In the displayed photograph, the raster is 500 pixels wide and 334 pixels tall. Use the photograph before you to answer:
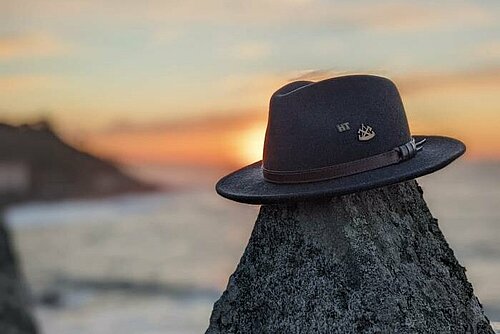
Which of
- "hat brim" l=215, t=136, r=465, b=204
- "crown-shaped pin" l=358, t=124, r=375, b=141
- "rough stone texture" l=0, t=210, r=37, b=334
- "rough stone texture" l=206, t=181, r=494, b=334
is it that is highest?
"crown-shaped pin" l=358, t=124, r=375, b=141

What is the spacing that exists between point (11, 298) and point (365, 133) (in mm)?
9166

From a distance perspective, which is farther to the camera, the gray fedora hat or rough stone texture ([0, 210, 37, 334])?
rough stone texture ([0, 210, 37, 334])

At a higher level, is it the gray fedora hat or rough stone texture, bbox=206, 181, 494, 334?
the gray fedora hat

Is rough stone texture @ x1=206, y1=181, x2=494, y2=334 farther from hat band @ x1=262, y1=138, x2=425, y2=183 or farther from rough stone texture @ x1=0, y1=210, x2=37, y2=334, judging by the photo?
rough stone texture @ x1=0, y1=210, x2=37, y2=334

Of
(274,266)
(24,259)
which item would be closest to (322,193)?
(274,266)

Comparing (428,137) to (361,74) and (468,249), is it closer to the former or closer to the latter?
(361,74)

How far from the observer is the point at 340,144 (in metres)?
2.70

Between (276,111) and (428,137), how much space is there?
58 centimetres

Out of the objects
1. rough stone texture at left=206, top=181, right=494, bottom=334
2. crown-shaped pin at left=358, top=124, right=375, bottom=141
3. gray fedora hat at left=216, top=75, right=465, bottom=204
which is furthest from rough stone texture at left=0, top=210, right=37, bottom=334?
crown-shaped pin at left=358, top=124, right=375, bottom=141

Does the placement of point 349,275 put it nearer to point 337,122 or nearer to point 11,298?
point 337,122

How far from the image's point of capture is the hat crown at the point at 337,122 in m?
2.71

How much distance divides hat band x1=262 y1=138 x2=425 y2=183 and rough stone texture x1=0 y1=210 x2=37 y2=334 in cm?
838

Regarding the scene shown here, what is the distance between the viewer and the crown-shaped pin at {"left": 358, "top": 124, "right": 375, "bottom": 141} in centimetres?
271

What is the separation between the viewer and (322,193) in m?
2.63
